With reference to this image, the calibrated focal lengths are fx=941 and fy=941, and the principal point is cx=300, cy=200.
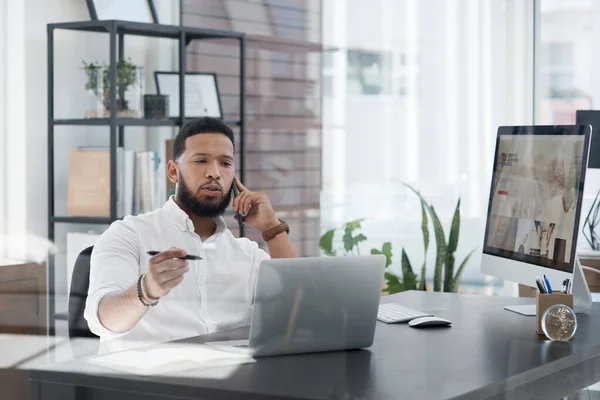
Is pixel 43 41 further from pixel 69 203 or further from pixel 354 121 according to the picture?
pixel 354 121

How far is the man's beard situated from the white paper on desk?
72 cm

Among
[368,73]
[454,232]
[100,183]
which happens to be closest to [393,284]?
[454,232]

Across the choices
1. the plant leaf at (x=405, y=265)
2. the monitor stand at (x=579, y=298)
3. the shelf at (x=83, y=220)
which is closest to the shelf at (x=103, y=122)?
the shelf at (x=83, y=220)

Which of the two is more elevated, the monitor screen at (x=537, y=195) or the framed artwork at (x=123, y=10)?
the framed artwork at (x=123, y=10)

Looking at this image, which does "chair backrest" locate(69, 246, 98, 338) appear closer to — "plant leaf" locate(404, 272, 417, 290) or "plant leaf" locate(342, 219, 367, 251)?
"plant leaf" locate(404, 272, 417, 290)

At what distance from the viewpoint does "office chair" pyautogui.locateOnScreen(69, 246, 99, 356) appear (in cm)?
213

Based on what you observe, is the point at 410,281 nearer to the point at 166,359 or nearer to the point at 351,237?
the point at 351,237

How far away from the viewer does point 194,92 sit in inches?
152

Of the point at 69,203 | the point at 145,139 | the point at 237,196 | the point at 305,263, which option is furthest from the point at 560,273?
the point at 145,139

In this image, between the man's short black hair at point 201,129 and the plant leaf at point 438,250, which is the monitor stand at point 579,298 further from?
the plant leaf at point 438,250

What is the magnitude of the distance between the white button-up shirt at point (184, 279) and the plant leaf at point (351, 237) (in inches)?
70.4

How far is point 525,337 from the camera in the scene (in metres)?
1.93

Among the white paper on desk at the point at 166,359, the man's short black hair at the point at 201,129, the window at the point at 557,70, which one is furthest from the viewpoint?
the window at the point at 557,70

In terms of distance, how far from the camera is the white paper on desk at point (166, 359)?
156cm
